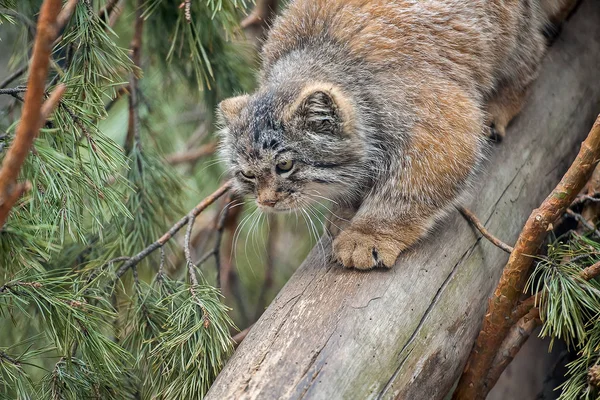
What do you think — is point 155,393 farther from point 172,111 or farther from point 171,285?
point 172,111

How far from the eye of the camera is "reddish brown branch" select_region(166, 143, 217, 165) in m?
4.82

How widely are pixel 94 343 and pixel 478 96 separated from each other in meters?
1.95

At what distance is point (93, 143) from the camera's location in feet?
8.30

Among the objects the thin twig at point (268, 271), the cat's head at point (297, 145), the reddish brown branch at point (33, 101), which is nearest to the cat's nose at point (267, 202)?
the cat's head at point (297, 145)

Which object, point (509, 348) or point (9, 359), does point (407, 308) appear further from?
point (9, 359)

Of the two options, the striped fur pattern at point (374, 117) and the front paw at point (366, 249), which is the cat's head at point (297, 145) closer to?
the striped fur pattern at point (374, 117)

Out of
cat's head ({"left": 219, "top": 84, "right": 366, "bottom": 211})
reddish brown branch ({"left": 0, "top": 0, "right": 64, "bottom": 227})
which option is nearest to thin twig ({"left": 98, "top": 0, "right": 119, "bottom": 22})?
cat's head ({"left": 219, "top": 84, "right": 366, "bottom": 211})

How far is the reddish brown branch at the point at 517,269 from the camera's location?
2414 mm

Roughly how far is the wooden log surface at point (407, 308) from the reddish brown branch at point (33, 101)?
3.46 ft

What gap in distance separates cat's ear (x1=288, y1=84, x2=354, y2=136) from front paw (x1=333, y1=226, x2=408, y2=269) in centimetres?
44

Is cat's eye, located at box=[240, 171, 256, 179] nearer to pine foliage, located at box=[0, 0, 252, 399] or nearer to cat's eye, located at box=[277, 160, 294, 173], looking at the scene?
cat's eye, located at box=[277, 160, 294, 173]

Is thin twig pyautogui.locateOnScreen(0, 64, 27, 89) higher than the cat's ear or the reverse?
higher

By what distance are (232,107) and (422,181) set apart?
0.89 metres

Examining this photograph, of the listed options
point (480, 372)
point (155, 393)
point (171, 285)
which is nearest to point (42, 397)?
point (155, 393)
